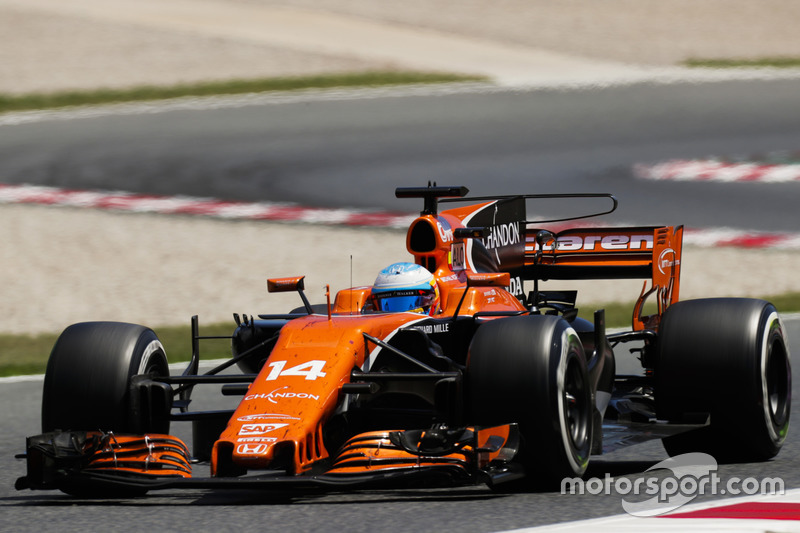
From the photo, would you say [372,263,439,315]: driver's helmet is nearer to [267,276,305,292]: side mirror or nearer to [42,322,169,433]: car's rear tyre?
[267,276,305,292]: side mirror

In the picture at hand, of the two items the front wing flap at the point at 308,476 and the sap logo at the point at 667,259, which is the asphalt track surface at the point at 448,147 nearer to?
the sap logo at the point at 667,259

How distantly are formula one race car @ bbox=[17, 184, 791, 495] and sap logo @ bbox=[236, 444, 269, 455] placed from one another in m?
0.01

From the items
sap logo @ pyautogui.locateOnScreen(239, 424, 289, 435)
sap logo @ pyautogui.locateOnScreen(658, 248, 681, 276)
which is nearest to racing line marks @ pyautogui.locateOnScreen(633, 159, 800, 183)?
sap logo @ pyautogui.locateOnScreen(658, 248, 681, 276)

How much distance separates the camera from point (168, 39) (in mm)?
27406

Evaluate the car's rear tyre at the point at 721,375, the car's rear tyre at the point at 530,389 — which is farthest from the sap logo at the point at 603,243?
the car's rear tyre at the point at 530,389

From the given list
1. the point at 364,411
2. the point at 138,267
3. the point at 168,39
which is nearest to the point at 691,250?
the point at 138,267

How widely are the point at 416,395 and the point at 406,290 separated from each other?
3.33 ft

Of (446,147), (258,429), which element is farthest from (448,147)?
(258,429)

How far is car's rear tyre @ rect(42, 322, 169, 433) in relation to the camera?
6680 millimetres

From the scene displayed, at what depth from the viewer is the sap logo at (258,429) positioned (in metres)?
6.10

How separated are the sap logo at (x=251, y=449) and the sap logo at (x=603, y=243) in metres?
3.97

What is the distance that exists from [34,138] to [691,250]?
420 inches

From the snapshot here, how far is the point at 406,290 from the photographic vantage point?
7598 mm

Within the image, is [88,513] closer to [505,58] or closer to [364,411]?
[364,411]
